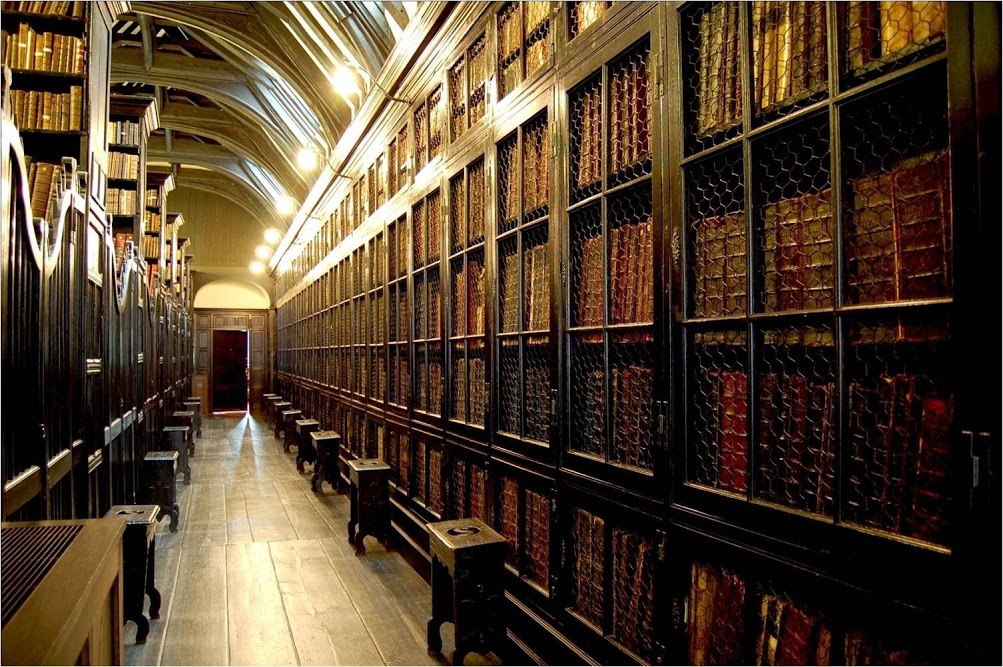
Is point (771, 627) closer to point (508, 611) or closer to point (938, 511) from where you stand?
point (938, 511)

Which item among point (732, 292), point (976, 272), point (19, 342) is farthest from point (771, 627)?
point (19, 342)

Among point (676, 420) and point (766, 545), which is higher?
A: point (676, 420)

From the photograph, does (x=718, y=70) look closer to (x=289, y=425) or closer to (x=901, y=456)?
(x=901, y=456)

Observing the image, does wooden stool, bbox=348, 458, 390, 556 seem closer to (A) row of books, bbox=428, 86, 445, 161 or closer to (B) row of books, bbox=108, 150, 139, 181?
(A) row of books, bbox=428, 86, 445, 161

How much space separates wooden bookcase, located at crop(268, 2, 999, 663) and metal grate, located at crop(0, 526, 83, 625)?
1550 millimetres

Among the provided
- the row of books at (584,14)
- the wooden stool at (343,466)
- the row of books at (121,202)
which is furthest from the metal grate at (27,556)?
the row of books at (121,202)

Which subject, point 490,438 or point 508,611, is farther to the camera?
point 490,438

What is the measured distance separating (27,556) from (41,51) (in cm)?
371

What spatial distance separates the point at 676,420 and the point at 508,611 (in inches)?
59.7

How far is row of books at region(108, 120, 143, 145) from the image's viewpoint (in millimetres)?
6164

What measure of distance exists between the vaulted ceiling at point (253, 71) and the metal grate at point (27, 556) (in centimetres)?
403

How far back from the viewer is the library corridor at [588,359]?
1338 millimetres

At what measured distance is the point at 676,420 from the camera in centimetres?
197

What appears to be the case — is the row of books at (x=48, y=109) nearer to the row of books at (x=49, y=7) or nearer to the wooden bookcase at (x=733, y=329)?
the row of books at (x=49, y=7)
